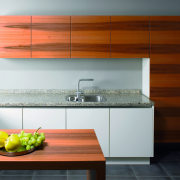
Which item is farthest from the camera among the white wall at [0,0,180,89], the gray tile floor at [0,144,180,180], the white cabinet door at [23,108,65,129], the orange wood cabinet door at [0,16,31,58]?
the white wall at [0,0,180,89]

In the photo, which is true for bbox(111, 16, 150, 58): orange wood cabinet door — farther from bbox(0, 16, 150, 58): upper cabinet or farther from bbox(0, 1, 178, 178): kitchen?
bbox(0, 1, 178, 178): kitchen

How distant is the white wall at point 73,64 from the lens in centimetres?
455

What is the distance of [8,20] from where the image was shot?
13.6ft

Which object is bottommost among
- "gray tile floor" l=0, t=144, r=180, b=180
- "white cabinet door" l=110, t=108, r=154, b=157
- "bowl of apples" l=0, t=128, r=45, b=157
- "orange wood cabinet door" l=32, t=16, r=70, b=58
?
"gray tile floor" l=0, t=144, r=180, b=180

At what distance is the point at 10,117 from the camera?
387cm

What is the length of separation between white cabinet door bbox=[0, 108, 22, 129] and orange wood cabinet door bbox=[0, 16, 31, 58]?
870 millimetres

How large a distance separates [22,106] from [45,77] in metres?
0.91

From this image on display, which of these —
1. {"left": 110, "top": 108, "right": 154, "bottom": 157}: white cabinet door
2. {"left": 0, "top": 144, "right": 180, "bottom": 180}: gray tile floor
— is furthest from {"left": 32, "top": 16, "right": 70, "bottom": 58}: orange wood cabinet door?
{"left": 0, "top": 144, "right": 180, "bottom": 180}: gray tile floor

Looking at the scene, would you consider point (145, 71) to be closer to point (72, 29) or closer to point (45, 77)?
point (72, 29)

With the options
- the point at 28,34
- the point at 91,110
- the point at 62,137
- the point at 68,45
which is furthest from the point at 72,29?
the point at 62,137

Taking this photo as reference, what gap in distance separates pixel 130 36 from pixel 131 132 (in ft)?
4.35

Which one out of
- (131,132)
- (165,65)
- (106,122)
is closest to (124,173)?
(131,132)

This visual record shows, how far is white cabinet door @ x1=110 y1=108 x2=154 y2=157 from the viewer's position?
12.6ft

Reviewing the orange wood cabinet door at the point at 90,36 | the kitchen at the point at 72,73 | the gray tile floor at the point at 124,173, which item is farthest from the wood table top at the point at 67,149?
the kitchen at the point at 72,73
